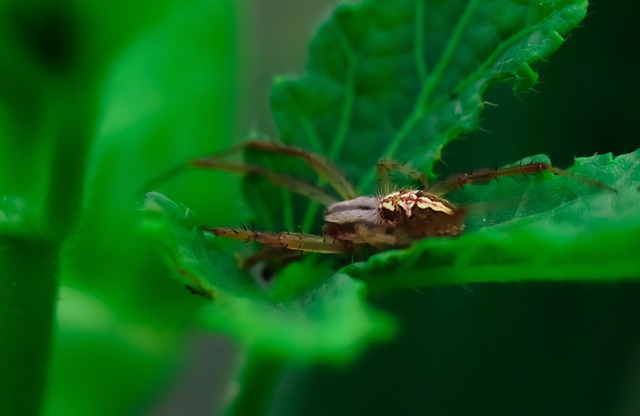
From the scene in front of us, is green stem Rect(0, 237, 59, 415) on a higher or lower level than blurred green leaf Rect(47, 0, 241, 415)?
lower

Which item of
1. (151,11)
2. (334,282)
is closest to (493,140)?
(334,282)

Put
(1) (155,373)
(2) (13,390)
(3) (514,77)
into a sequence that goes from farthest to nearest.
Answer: (1) (155,373), (3) (514,77), (2) (13,390)

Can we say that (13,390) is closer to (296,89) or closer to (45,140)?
(45,140)

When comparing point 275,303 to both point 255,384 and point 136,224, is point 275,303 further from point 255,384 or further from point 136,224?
point 136,224

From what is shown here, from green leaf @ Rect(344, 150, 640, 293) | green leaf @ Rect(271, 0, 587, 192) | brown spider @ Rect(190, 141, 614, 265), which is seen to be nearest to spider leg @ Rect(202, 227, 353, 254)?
brown spider @ Rect(190, 141, 614, 265)

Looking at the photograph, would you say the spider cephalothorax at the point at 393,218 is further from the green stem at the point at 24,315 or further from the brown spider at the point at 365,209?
the green stem at the point at 24,315

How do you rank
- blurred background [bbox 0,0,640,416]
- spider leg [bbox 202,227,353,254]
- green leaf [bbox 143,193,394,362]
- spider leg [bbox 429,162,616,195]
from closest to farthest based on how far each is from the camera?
1. green leaf [bbox 143,193,394,362]
2. spider leg [bbox 429,162,616,195]
3. spider leg [bbox 202,227,353,254]
4. blurred background [bbox 0,0,640,416]

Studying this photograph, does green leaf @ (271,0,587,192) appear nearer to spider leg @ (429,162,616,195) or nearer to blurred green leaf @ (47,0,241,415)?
spider leg @ (429,162,616,195)
